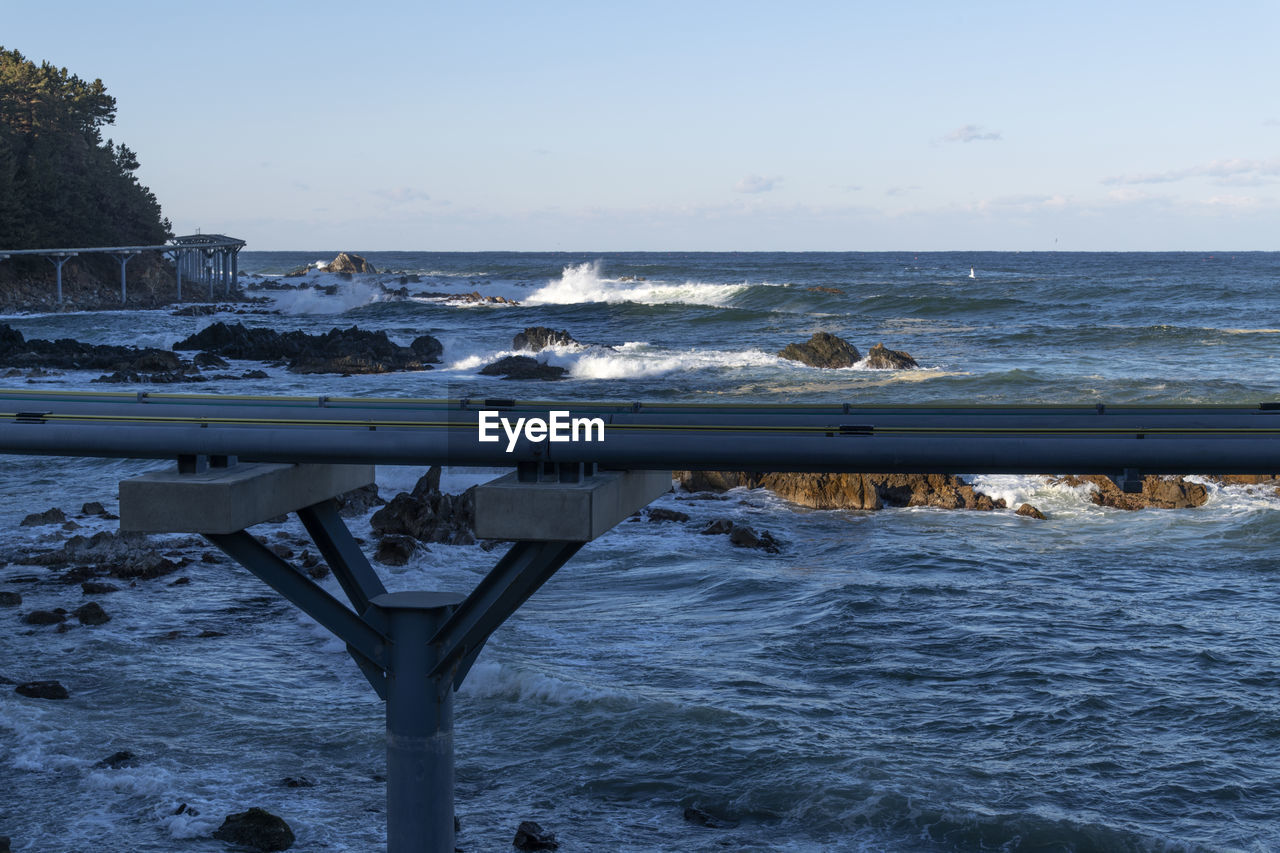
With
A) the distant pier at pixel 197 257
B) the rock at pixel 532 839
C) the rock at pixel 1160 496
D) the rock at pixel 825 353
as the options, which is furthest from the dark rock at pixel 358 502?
the distant pier at pixel 197 257

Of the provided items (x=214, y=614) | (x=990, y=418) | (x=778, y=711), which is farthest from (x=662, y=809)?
(x=214, y=614)

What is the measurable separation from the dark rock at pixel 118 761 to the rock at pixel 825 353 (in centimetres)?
3916

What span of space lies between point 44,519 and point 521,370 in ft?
90.8

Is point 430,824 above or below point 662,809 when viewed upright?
above

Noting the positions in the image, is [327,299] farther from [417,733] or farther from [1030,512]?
[417,733]

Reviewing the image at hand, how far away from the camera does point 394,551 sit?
18.9 m

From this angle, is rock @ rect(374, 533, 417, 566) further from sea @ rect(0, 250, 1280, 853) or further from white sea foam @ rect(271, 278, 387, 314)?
white sea foam @ rect(271, 278, 387, 314)

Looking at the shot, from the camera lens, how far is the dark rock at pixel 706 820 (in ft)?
33.3

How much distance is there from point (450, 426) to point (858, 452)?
2.52m

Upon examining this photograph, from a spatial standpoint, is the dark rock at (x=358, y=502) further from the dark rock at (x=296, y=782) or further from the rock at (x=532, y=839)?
the rock at (x=532, y=839)

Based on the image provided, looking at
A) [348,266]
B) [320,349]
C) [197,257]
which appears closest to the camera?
[320,349]

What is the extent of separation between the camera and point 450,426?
761cm

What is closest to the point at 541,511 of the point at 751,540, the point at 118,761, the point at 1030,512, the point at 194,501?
the point at 194,501

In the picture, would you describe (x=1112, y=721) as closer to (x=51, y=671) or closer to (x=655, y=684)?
(x=655, y=684)
